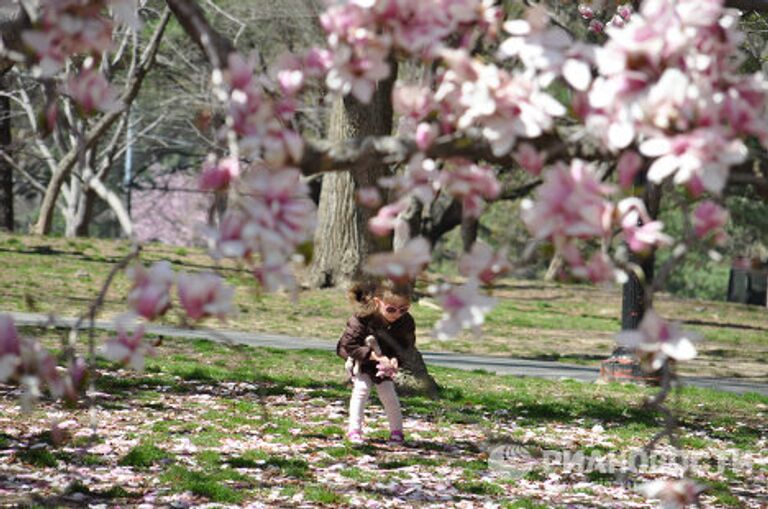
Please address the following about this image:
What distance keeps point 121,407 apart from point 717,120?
19.3ft

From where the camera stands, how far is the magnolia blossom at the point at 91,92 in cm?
270

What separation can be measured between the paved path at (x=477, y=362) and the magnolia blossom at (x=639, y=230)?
28.2ft

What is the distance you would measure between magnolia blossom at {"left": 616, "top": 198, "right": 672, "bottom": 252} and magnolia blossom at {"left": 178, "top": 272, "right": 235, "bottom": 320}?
868 millimetres

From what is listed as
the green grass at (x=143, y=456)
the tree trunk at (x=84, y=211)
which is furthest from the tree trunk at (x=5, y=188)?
the green grass at (x=143, y=456)

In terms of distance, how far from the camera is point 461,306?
2352mm

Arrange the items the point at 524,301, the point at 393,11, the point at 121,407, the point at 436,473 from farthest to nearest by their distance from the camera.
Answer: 1. the point at 524,301
2. the point at 121,407
3. the point at 436,473
4. the point at 393,11

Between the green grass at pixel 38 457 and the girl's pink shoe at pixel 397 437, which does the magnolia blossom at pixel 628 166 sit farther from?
the girl's pink shoe at pixel 397 437

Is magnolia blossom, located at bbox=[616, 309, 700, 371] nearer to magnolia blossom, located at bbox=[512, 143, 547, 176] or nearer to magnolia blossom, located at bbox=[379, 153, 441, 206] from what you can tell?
magnolia blossom, located at bbox=[512, 143, 547, 176]

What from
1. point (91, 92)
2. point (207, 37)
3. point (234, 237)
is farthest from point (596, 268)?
point (91, 92)

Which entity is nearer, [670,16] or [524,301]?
[670,16]

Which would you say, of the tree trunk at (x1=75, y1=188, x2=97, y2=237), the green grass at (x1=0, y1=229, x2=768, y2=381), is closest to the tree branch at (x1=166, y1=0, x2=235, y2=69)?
the green grass at (x1=0, y1=229, x2=768, y2=381)

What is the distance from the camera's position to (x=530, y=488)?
582 centimetres

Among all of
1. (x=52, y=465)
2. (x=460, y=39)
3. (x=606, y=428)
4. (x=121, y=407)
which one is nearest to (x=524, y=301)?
(x=606, y=428)

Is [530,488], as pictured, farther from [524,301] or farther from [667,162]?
[524,301]
